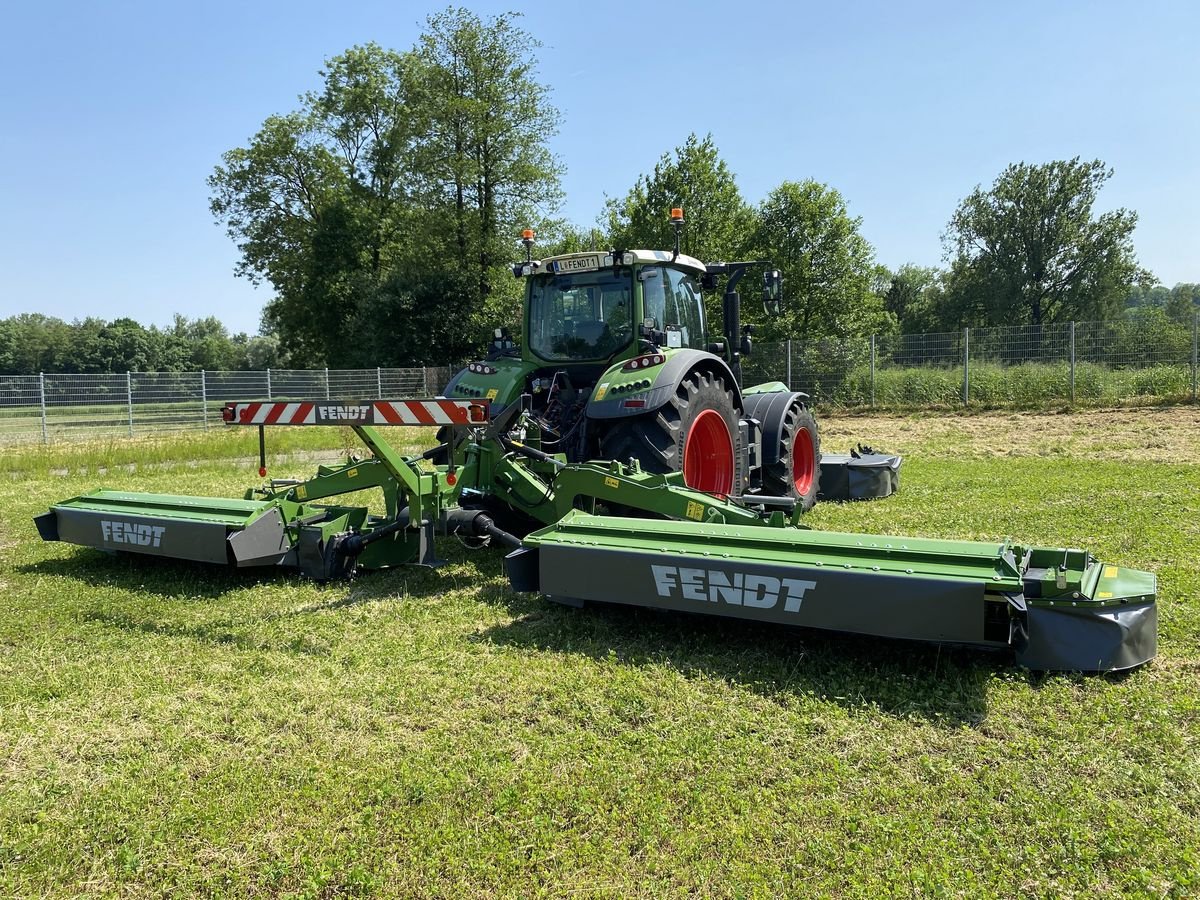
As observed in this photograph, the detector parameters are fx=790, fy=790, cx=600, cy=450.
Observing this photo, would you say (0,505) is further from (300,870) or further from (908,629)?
(908,629)

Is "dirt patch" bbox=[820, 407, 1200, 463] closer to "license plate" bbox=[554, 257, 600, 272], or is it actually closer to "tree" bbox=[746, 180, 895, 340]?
"license plate" bbox=[554, 257, 600, 272]

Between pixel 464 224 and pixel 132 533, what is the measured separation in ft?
79.9

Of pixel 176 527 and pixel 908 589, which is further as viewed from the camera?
pixel 176 527

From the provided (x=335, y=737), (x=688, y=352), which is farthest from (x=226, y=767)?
(x=688, y=352)

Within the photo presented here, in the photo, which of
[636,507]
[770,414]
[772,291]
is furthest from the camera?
[770,414]

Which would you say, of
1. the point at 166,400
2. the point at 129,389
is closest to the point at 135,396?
the point at 129,389

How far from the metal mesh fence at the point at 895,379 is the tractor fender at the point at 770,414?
32.1 feet

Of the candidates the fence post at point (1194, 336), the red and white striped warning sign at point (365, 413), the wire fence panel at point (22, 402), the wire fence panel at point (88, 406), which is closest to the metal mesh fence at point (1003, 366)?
the fence post at point (1194, 336)

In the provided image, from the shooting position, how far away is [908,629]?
10.1ft

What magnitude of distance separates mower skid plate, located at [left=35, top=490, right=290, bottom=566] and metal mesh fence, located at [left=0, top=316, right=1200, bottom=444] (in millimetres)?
8720

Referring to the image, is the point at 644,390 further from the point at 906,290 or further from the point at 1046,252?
the point at 906,290

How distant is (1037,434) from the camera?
1350 centimetres

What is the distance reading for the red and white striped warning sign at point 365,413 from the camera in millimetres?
4309

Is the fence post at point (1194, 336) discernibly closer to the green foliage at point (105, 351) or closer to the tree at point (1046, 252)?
the tree at point (1046, 252)
